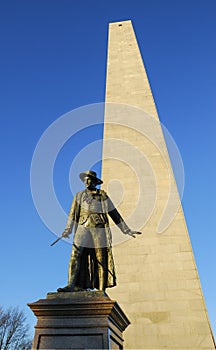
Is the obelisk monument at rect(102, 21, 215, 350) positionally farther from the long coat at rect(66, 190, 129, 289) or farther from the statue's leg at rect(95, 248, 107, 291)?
the statue's leg at rect(95, 248, 107, 291)

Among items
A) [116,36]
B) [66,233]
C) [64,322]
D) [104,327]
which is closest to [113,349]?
[104,327]

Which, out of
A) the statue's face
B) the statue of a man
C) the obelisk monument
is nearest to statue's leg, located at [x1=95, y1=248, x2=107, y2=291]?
the statue of a man

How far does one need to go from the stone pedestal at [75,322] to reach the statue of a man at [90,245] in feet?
1.16

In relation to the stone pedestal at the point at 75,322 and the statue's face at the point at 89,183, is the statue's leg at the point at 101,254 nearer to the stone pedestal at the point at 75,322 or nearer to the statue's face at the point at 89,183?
the stone pedestal at the point at 75,322

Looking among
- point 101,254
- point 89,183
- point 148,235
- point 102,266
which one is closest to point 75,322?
point 102,266

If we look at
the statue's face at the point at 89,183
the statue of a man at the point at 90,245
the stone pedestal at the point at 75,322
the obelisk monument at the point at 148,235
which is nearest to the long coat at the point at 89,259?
the statue of a man at the point at 90,245

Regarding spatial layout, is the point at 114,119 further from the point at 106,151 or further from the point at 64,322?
the point at 64,322

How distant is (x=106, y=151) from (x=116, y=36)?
8.28m

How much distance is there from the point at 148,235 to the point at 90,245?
15.4 ft

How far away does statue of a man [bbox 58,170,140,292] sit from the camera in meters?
4.48

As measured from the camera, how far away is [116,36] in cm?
1612

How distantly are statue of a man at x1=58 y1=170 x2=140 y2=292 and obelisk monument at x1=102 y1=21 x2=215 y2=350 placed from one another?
12.2 feet

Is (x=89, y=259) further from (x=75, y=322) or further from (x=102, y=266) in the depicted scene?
(x=75, y=322)

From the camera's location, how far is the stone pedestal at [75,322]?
3.65 m
